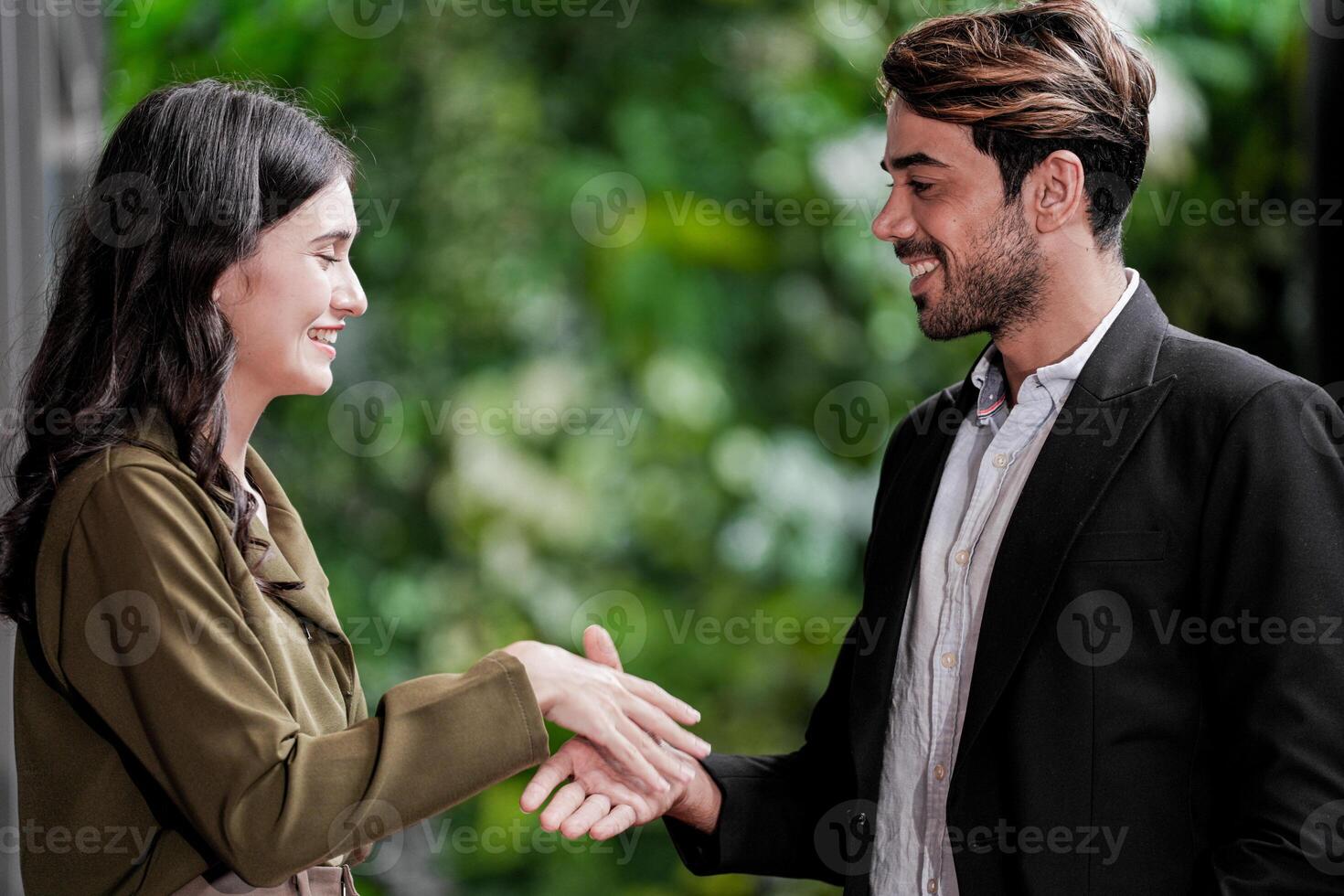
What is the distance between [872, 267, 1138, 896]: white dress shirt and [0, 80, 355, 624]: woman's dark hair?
0.70 m

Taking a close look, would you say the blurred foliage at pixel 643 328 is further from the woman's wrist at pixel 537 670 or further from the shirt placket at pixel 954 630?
the woman's wrist at pixel 537 670

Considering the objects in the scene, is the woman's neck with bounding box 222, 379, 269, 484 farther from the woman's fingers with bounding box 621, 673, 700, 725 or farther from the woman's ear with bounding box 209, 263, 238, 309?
the woman's fingers with bounding box 621, 673, 700, 725

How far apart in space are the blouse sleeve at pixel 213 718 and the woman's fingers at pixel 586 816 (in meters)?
0.38

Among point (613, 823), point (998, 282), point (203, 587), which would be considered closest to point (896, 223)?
point (998, 282)

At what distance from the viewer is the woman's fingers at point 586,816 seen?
1.54m

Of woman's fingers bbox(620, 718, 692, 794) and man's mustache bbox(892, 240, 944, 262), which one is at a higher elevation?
man's mustache bbox(892, 240, 944, 262)

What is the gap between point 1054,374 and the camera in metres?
1.48

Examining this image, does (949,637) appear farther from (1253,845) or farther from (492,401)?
(492,401)

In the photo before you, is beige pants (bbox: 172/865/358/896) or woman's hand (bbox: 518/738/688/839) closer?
beige pants (bbox: 172/865/358/896)

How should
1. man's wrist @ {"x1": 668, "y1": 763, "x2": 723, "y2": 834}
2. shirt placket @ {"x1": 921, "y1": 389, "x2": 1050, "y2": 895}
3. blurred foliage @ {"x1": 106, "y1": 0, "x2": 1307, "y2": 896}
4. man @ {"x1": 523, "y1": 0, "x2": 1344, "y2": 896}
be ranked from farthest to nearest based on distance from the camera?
blurred foliage @ {"x1": 106, "y1": 0, "x2": 1307, "y2": 896}
man's wrist @ {"x1": 668, "y1": 763, "x2": 723, "y2": 834}
shirt placket @ {"x1": 921, "y1": 389, "x2": 1050, "y2": 895}
man @ {"x1": 523, "y1": 0, "x2": 1344, "y2": 896}

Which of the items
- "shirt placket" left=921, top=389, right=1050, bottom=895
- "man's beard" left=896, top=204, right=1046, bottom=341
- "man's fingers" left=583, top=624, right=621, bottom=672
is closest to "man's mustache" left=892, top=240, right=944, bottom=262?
"man's beard" left=896, top=204, right=1046, bottom=341

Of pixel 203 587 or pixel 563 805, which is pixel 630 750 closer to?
pixel 563 805

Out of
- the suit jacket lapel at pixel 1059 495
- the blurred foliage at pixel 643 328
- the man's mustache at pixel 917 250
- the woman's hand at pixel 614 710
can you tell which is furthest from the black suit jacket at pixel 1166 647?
the blurred foliage at pixel 643 328

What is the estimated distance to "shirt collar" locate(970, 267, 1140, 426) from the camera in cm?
146
